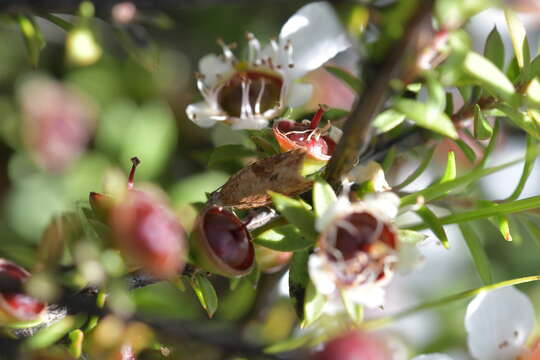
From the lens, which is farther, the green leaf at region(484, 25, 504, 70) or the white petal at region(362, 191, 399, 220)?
the green leaf at region(484, 25, 504, 70)

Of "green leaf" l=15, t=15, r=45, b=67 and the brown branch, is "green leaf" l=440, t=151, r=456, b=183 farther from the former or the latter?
"green leaf" l=15, t=15, r=45, b=67

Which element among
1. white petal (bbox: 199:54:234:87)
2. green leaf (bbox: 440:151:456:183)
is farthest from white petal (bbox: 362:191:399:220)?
white petal (bbox: 199:54:234:87)

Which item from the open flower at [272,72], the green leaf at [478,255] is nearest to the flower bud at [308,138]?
the open flower at [272,72]

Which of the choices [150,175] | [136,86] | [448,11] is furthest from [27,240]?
[448,11]

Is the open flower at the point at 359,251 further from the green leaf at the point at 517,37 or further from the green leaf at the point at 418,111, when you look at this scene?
the green leaf at the point at 517,37

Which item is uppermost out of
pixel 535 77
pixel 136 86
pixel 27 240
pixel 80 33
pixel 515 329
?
pixel 535 77

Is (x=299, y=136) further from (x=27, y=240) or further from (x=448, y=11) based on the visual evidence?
(x=27, y=240)
